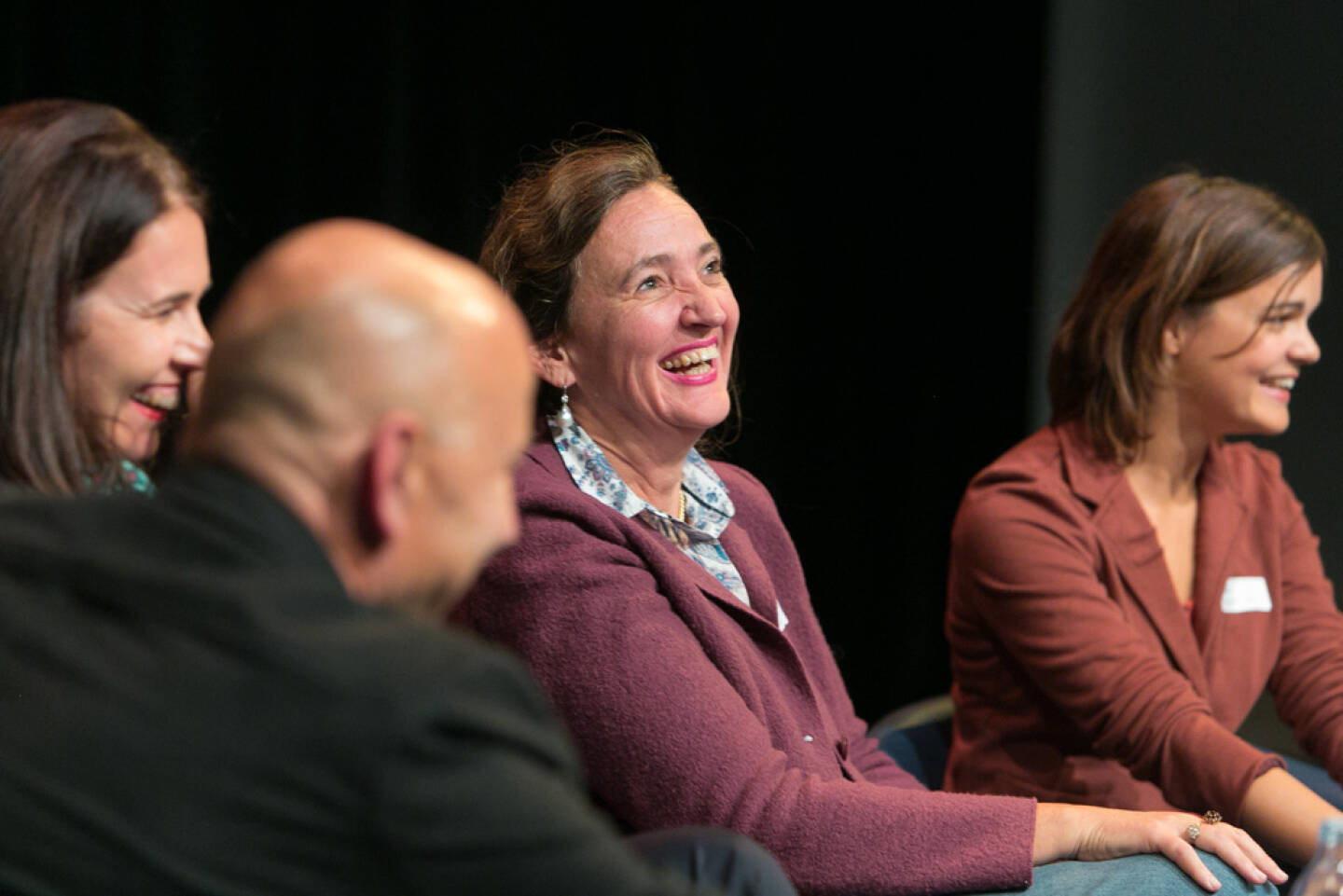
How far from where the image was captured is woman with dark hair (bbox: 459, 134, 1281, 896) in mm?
1547

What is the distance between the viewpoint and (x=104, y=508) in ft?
2.84

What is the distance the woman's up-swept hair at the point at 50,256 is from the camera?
133 centimetres

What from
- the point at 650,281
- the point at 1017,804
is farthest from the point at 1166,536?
the point at 650,281

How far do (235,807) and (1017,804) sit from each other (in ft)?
3.63

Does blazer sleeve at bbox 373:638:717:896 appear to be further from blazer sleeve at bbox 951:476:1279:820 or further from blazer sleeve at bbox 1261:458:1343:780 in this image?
blazer sleeve at bbox 1261:458:1343:780

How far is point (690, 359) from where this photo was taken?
74.4 inches

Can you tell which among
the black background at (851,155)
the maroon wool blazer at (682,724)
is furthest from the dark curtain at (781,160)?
the maroon wool blazer at (682,724)

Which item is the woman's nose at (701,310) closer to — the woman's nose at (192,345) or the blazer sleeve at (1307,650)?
the woman's nose at (192,345)

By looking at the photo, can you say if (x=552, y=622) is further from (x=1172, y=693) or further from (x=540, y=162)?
(x=1172, y=693)

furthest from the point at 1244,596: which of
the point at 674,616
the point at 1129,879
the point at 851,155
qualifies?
the point at 851,155

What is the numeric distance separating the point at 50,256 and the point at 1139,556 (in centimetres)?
177

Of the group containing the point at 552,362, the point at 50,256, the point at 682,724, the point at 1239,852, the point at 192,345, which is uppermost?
the point at 50,256

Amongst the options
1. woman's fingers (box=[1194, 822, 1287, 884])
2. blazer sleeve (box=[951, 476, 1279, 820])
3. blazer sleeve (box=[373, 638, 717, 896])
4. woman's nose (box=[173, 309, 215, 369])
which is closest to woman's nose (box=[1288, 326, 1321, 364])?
blazer sleeve (box=[951, 476, 1279, 820])

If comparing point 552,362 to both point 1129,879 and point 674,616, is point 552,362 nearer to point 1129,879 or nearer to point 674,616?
point 674,616
